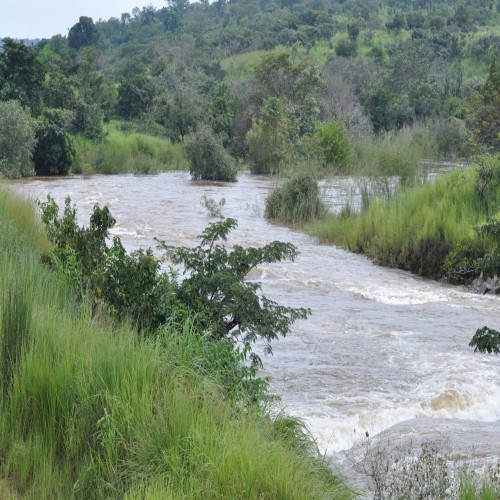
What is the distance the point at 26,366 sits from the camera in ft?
17.4

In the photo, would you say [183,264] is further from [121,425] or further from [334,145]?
[334,145]

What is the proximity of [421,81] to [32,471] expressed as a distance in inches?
2329

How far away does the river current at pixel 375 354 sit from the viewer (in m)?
8.45

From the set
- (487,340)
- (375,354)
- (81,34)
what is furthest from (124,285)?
(81,34)

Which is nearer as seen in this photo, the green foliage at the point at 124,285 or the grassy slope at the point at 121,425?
the grassy slope at the point at 121,425

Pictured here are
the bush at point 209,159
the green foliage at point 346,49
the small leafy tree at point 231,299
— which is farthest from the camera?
the green foliage at point 346,49

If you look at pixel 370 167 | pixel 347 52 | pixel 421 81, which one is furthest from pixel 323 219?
pixel 347 52

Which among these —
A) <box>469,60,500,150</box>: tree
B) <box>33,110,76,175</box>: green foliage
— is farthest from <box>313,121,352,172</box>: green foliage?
<box>33,110,76,175</box>: green foliage

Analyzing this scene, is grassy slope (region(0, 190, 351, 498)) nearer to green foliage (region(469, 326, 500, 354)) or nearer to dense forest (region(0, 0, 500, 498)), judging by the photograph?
dense forest (region(0, 0, 500, 498))

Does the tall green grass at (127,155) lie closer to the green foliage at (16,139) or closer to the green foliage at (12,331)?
the green foliage at (16,139)

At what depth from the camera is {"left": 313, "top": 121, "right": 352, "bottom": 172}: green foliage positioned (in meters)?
34.7

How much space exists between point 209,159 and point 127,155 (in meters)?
6.82

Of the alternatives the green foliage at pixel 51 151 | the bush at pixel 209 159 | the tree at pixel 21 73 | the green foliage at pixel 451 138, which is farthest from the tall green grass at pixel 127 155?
the green foliage at pixel 451 138

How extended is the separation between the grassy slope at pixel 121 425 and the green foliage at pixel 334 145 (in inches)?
1145
